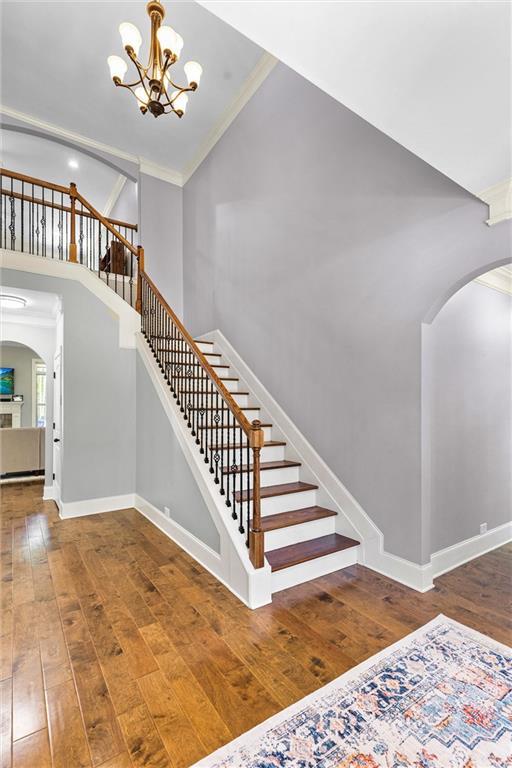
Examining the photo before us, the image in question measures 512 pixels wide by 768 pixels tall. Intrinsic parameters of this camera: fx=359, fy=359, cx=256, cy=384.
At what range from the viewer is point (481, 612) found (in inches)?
91.7

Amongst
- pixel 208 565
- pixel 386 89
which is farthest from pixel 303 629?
pixel 386 89

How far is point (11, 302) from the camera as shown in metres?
4.54

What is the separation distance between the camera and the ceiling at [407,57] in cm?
123

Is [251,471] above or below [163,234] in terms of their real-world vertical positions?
below

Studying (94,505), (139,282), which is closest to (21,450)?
(94,505)

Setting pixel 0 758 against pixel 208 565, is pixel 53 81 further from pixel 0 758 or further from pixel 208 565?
pixel 0 758

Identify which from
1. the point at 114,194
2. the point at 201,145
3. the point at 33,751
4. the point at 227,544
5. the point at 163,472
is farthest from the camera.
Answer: the point at 114,194

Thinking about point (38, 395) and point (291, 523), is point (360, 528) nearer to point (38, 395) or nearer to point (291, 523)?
point (291, 523)

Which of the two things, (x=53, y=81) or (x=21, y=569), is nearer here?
(x=21, y=569)

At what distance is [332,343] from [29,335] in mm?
4664

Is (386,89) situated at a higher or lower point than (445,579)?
higher

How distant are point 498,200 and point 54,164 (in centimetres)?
770

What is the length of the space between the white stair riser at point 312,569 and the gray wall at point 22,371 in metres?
10.2

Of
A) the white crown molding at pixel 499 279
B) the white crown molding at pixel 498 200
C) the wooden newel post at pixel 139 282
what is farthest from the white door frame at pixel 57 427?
the white crown molding at pixel 499 279
